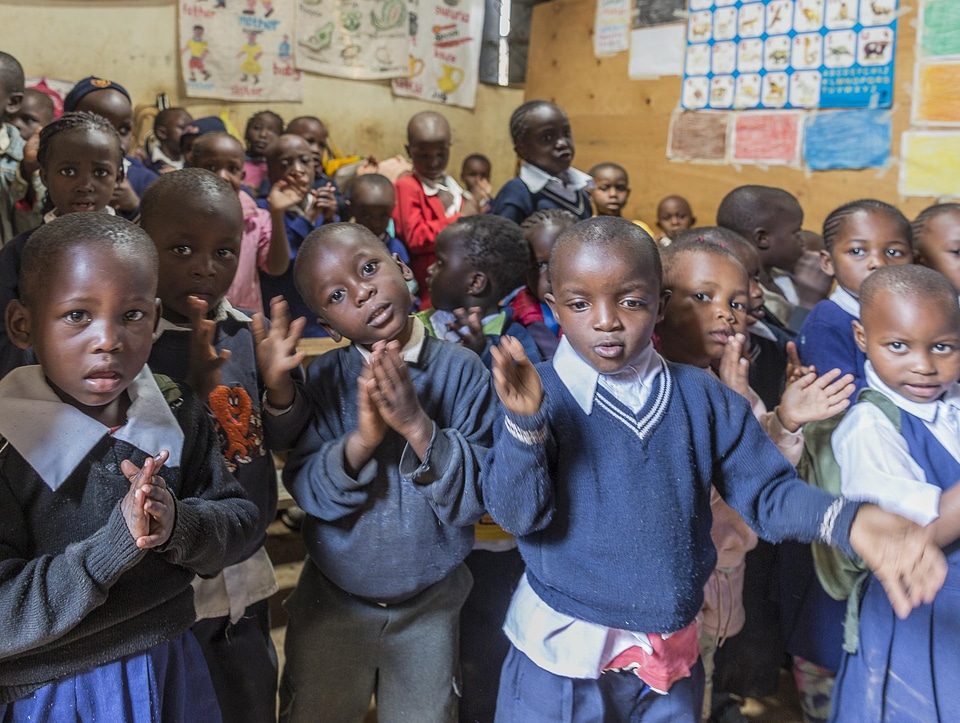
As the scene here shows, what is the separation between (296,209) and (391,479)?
6.98 feet

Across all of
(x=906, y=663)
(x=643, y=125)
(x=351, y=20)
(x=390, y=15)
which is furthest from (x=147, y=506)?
(x=390, y=15)

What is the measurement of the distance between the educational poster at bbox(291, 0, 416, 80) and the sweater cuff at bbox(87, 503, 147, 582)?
4.91 m

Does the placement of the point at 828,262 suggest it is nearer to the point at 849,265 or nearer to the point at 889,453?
the point at 849,265

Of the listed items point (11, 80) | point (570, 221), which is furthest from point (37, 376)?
point (11, 80)

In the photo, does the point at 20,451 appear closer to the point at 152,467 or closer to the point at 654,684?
the point at 152,467

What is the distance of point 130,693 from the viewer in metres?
1.23

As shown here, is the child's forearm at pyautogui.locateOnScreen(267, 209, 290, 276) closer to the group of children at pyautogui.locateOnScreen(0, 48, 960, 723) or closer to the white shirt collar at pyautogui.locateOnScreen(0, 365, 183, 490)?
the group of children at pyautogui.locateOnScreen(0, 48, 960, 723)

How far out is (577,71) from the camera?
19.6ft

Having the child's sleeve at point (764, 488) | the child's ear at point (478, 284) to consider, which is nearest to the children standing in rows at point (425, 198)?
the child's ear at point (478, 284)

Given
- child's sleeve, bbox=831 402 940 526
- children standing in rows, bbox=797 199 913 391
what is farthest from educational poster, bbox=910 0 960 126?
child's sleeve, bbox=831 402 940 526

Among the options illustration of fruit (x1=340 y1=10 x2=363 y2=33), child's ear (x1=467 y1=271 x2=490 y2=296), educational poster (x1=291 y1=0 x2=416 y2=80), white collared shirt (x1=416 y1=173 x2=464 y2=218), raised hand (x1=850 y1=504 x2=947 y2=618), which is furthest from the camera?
illustration of fruit (x1=340 y1=10 x2=363 y2=33)

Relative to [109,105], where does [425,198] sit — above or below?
below

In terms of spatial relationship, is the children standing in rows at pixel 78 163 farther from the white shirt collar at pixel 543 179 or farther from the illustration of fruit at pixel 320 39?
the illustration of fruit at pixel 320 39

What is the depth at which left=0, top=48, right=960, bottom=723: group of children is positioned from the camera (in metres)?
1.22
